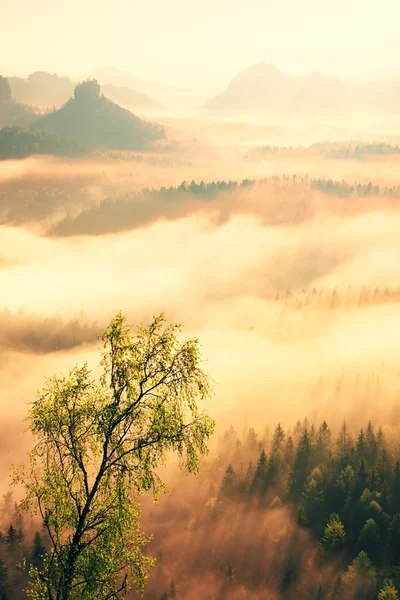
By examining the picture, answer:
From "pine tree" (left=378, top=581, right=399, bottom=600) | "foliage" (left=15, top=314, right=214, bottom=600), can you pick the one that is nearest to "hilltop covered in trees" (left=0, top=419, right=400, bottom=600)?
"pine tree" (left=378, top=581, right=399, bottom=600)

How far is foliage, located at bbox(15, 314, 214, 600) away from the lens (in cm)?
2184

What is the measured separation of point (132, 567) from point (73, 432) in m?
7.50

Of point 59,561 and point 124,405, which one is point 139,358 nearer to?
point 124,405

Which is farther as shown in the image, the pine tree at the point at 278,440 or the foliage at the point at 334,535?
the pine tree at the point at 278,440

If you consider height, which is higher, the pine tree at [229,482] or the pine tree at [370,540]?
the pine tree at [229,482]

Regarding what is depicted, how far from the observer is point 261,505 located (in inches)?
6280

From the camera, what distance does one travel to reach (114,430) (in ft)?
73.0

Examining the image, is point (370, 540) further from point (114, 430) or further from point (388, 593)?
point (114, 430)

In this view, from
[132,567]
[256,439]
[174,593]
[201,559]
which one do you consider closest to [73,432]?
[132,567]

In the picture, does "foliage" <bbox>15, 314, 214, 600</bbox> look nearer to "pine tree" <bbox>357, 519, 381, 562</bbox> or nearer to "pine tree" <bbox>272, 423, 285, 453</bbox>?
"pine tree" <bbox>357, 519, 381, 562</bbox>

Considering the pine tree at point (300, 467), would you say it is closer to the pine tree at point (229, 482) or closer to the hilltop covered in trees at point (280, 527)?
the hilltop covered in trees at point (280, 527)

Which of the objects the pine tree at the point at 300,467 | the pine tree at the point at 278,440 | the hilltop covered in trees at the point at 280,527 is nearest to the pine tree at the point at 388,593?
the hilltop covered in trees at the point at 280,527

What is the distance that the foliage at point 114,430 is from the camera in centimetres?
2184

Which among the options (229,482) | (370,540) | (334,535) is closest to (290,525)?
(334,535)
